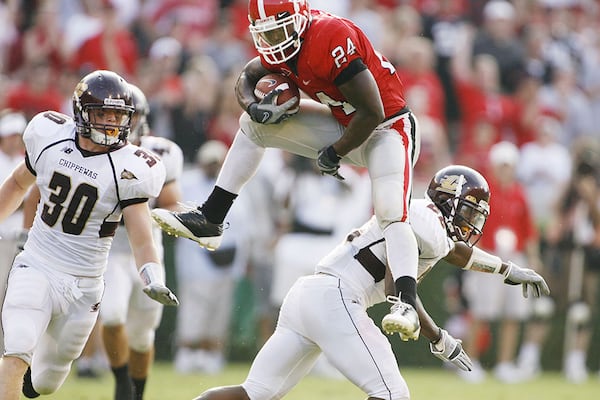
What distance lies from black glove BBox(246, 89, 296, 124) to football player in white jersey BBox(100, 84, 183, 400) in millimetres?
1535

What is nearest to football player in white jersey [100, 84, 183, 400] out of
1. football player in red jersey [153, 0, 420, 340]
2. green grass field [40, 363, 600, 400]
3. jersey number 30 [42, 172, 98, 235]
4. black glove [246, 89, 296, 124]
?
green grass field [40, 363, 600, 400]

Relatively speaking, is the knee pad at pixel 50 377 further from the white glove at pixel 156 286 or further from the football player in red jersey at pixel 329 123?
the football player in red jersey at pixel 329 123

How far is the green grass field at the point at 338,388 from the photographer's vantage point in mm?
8891

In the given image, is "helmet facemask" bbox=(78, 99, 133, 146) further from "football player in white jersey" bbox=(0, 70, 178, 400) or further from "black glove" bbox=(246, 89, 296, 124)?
"black glove" bbox=(246, 89, 296, 124)

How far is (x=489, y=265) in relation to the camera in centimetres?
627

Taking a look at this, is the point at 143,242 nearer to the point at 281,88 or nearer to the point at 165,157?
the point at 281,88

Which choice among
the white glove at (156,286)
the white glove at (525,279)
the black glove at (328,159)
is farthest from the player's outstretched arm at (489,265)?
the white glove at (156,286)

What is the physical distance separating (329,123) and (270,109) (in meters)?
0.41

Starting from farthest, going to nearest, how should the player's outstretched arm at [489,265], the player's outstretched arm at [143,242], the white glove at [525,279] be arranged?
the white glove at [525,279]
the player's outstretched arm at [489,265]
the player's outstretched arm at [143,242]

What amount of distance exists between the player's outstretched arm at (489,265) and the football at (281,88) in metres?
1.14

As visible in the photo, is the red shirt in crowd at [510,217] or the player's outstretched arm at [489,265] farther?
the red shirt in crowd at [510,217]

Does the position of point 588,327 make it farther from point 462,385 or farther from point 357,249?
point 357,249

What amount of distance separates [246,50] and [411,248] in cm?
723

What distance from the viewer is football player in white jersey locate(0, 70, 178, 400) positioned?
5.76m
